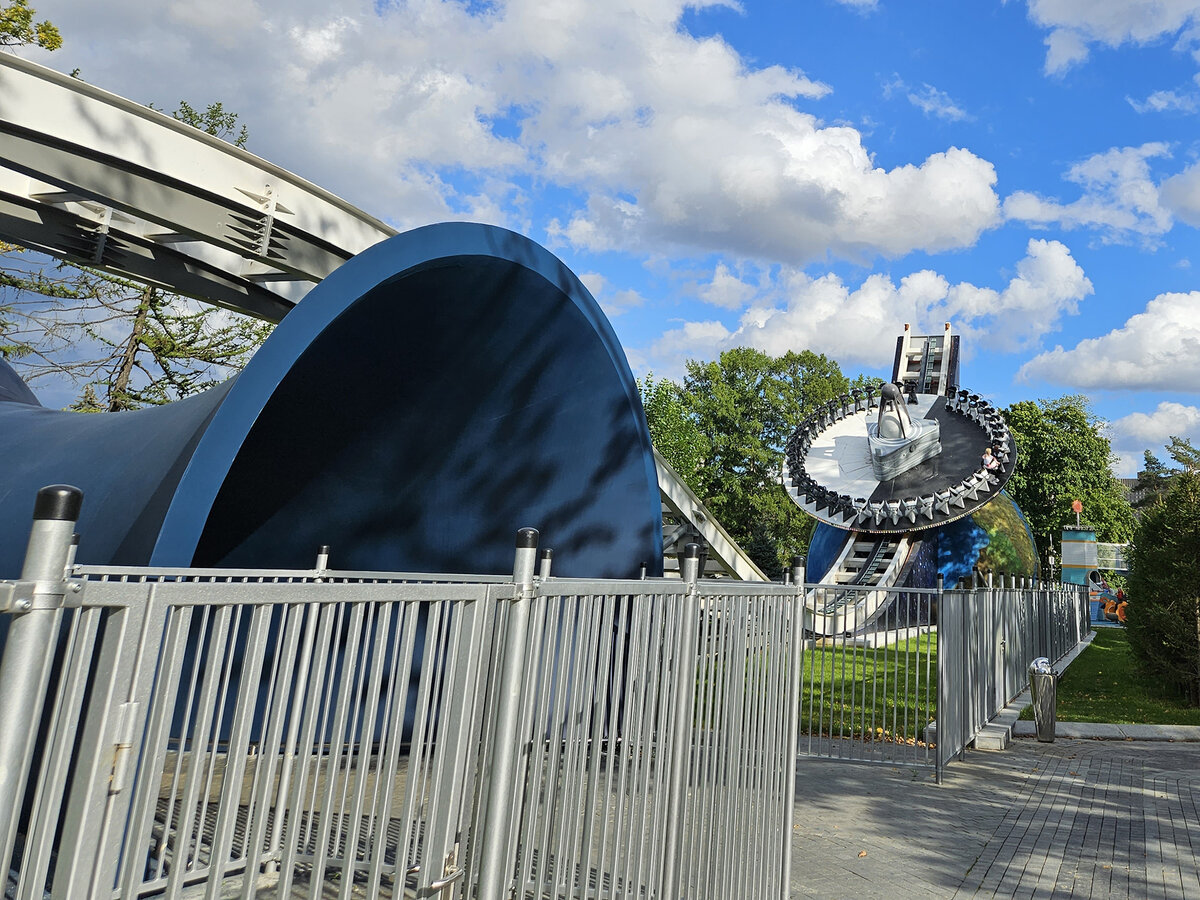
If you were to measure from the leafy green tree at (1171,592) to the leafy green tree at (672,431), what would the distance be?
4152 centimetres

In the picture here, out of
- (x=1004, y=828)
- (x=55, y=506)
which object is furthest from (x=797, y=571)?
(x=55, y=506)

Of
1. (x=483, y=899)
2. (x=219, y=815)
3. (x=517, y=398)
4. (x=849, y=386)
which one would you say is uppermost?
(x=849, y=386)

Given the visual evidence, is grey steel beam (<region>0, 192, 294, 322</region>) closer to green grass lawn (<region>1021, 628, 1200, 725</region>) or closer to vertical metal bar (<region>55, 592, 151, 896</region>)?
vertical metal bar (<region>55, 592, 151, 896</region>)

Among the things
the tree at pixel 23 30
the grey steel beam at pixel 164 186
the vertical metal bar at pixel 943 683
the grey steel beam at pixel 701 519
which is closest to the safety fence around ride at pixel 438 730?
the vertical metal bar at pixel 943 683

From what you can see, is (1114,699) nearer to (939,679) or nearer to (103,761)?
(939,679)

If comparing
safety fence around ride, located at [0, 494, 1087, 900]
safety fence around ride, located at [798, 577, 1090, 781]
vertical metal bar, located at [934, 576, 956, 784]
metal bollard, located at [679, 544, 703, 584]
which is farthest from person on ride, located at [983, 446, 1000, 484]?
metal bollard, located at [679, 544, 703, 584]

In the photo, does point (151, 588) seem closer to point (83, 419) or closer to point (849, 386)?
point (83, 419)

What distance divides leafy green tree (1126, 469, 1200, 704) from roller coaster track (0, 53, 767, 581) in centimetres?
1473

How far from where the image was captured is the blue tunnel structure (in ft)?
27.8

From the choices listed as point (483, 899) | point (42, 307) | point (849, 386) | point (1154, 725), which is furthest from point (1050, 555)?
point (483, 899)

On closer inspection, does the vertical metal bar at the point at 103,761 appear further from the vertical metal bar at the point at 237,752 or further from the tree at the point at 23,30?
the tree at the point at 23,30

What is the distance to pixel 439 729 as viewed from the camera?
2.73 metres

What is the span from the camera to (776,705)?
5.52 m

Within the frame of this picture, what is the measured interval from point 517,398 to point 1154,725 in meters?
10.6
